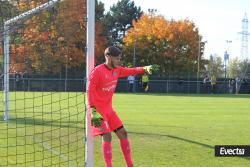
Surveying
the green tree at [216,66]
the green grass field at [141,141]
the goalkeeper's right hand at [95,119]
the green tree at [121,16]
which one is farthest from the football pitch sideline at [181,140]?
the green tree at [216,66]

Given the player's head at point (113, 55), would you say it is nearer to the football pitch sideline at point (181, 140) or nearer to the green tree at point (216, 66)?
the football pitch sideline at point (181, 140)

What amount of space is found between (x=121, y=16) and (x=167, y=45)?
1879 cm

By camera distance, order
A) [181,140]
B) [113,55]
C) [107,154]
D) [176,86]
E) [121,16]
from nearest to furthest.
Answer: [107,154]
[113,55]
[181,140]
[176,86]
[121,16]

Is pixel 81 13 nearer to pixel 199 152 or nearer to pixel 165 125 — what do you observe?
pixel 199 152

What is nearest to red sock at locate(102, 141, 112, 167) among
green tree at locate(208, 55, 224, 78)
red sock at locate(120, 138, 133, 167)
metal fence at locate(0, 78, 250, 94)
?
red sock at locate(120, 138, 133, 167)

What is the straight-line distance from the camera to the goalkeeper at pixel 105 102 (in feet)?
25.3

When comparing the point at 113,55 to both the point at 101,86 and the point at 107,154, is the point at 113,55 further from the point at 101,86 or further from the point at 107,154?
the point at 107,154

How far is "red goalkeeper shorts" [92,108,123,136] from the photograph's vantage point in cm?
779

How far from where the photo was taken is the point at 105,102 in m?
7.96

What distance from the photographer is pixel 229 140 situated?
11.9 meters

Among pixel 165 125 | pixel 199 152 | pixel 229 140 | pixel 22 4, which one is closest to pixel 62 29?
pixel 22 4

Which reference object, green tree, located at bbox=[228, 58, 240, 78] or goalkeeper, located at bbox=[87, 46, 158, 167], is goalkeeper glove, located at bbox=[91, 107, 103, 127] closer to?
goalkeeper, located at bbox=[87, 46, 158, 167]

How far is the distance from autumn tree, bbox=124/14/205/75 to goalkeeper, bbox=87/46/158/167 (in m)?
55.8

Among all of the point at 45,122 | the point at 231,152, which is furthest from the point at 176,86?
the point at 231,152
